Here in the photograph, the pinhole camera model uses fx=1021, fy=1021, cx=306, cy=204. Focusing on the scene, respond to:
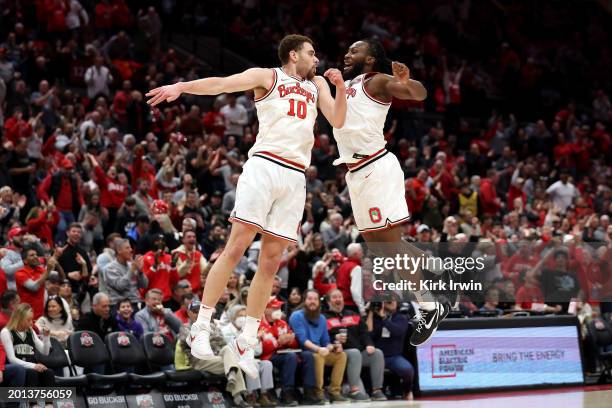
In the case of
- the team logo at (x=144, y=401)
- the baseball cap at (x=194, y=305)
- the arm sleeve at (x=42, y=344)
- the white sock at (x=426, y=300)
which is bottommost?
the team logo at (x=144, y=401)

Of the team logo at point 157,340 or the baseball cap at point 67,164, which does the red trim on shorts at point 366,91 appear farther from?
the baseball cap at point 67,164

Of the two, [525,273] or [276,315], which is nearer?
[276,315]

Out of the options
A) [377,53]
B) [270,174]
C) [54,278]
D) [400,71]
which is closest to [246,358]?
[270,174]

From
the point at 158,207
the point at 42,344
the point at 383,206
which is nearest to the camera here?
the point at 383,206

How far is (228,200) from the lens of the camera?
17.4 metres

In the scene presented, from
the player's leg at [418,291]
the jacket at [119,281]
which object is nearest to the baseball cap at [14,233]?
the jacket at [119,281]

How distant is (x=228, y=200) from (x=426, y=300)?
8.40 m

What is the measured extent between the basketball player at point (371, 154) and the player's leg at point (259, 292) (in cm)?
112

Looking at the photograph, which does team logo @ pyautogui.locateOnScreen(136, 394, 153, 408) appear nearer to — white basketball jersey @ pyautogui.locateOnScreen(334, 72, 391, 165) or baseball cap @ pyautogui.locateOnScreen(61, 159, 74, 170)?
baseball cap @ pyautogui.locateOnScreen(61, 159, 74, 170)

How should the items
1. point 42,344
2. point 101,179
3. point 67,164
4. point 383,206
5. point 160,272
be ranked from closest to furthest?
point 383,206 < point 42,344 < point 160,272 < point 67,164 < point 101,179

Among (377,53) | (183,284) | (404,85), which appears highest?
(377,53)

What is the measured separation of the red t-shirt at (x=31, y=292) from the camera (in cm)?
1334

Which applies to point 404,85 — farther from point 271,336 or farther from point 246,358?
point 271,336

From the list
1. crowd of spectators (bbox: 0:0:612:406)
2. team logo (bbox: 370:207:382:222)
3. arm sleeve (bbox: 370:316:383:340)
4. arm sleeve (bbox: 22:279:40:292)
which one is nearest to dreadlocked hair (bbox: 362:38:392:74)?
team logo (bbox: 370:207:382:222)
